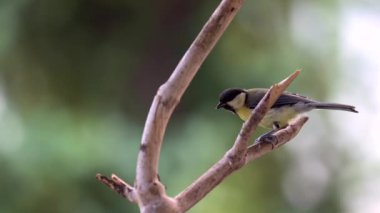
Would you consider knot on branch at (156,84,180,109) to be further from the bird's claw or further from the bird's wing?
the bird's wing

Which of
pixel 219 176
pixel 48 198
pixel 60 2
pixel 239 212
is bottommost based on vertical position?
pixel 219 176

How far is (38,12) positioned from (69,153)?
49cm

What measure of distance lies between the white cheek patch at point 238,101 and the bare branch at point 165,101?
61cm

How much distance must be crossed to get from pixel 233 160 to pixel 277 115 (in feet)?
1.67

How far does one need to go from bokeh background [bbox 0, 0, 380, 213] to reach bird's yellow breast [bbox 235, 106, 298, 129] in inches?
27.1

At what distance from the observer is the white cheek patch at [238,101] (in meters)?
1.21

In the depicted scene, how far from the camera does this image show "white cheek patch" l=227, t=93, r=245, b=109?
1.21 m

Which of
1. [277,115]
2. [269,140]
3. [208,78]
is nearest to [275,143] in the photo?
[269,140]

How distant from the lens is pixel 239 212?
2055mm

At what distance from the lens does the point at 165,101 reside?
59 cm

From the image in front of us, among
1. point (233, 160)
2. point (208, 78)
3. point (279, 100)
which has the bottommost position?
point (233, 160)

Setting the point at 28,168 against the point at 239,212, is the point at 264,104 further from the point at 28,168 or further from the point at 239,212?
the point at 239,212

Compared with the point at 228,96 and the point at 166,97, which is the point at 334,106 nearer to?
the point at 228,96

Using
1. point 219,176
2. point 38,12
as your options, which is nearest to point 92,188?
point 38,12
